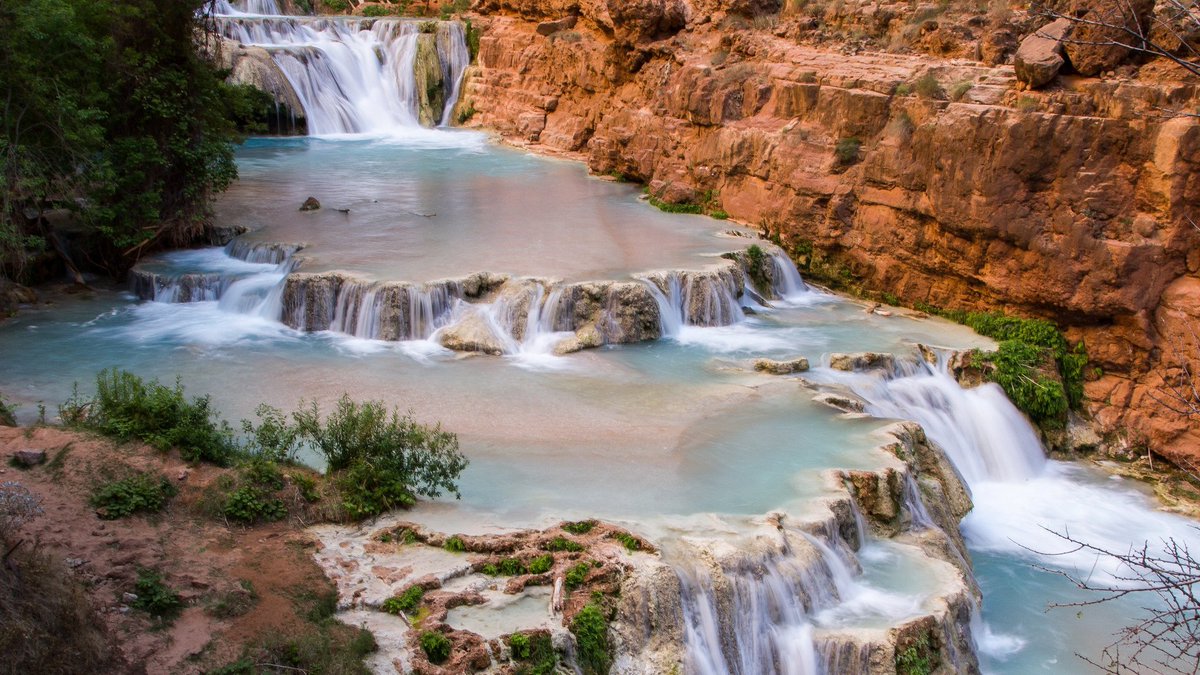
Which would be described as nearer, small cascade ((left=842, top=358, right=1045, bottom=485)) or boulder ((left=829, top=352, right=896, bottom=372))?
small cascade ((left=842, top=358, right=1045, bottom=485))

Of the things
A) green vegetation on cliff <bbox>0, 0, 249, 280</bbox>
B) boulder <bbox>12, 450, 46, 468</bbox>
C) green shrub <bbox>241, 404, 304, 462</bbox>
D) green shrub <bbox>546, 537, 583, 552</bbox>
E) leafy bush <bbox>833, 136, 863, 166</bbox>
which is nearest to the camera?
green shrub <bbox>546, 537, 583, 552</bbox>

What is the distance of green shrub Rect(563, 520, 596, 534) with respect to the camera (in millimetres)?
9805

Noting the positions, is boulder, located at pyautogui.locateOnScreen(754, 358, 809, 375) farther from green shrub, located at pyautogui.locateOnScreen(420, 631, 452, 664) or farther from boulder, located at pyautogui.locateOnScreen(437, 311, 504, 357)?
green shrub, located at pyautogui.locateOnScreen(420, 631, 452, 664)

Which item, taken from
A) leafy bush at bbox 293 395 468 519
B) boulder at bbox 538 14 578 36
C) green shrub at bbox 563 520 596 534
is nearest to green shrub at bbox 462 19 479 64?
boulder at bbox 538 14 578 36

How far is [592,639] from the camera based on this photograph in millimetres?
8664

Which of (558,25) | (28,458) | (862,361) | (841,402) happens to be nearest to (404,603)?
(28,458)

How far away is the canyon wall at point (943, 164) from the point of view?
50.0ft

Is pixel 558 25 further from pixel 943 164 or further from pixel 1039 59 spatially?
pixel 1039 59

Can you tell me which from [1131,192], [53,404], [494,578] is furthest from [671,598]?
[1131,192]

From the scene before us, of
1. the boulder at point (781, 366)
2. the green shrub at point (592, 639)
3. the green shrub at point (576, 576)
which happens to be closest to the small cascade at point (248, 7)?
the boulder at point (781, 366)

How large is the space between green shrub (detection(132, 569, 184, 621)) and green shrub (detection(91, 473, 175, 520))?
115 cm

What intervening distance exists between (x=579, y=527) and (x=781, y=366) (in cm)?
584

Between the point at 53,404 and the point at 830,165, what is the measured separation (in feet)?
42.5

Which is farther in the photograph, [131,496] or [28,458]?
[28,458]
